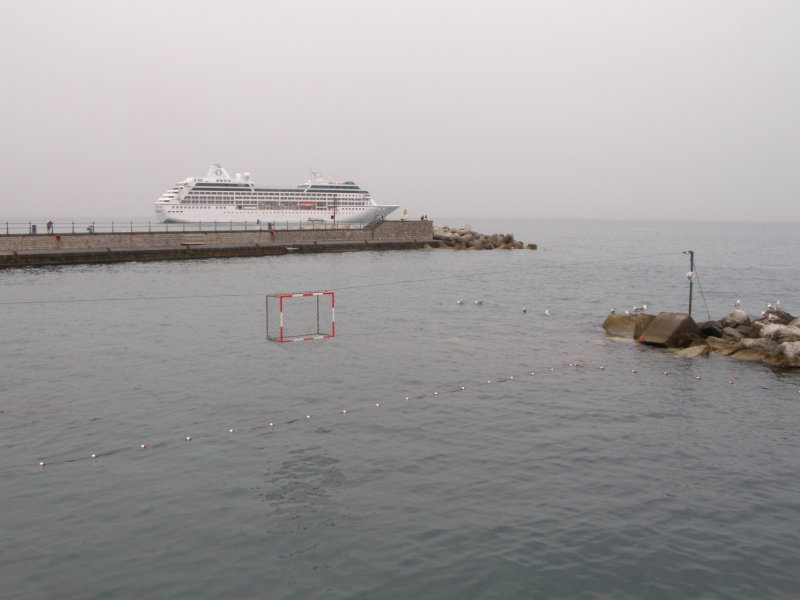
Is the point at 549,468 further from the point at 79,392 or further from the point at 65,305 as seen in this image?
the point at 65,305

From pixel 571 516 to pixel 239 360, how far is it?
15685 mm

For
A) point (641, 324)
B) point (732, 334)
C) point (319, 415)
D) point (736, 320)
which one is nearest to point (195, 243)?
point (641, 324)

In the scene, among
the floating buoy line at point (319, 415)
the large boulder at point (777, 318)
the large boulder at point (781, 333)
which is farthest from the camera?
the large boulder at point (777, 318)

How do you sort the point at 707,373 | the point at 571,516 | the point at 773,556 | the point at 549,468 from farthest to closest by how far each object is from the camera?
the point at 707,373 < the point at 549,468 < the point at 571,516 < the point at 773,556

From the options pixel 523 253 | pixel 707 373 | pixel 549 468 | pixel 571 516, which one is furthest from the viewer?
pixel 523 253

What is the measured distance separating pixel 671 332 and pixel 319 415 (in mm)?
16322

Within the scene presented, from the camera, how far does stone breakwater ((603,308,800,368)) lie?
25869 millimetres

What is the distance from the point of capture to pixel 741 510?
13172 mm

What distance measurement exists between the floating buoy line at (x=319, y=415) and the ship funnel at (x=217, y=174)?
383 feet

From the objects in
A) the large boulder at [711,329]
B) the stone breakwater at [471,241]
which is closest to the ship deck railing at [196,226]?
the stone breakwater at [471,241]

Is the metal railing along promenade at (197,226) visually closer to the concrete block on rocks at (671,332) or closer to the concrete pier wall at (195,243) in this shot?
the concrete pier wall at (195,243)

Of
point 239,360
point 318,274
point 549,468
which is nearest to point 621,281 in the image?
point 318,274

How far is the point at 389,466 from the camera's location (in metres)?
15.2

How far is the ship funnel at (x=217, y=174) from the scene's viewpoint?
131 metres
